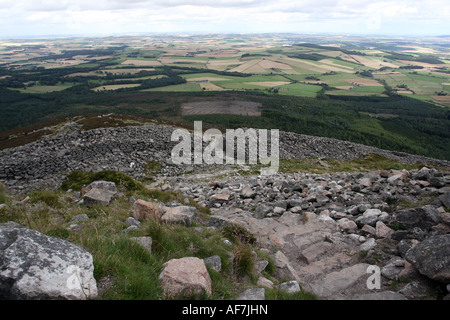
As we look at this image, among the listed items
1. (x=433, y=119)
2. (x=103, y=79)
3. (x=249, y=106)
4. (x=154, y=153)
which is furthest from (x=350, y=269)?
(x=103, y=79)

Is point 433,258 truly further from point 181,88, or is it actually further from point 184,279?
point 181,88

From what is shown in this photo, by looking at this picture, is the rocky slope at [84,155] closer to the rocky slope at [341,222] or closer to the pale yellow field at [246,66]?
the rocky slope at [341,222]

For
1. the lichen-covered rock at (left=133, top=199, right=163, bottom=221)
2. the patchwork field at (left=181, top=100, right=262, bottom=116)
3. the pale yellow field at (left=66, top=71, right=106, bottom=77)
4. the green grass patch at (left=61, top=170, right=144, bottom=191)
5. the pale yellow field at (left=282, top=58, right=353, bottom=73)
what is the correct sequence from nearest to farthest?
the lichen-covered rock at (left=133, top=199, right=163, bottom=221) < the green grass patch at (left=61, top=170, right=144, bottom=191) < the patchwork field at (left=181, top=100, right=262, bottom=116) < the pale yellow field at (left=66, top=71, right=106, bottom=77) < the pale yellow field at (left=282, top=58, right=353, bottom=73)

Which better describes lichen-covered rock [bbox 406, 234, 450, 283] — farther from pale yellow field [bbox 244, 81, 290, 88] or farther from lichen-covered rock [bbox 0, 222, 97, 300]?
pale yellow field [bbox 244, 81, 290, 88]

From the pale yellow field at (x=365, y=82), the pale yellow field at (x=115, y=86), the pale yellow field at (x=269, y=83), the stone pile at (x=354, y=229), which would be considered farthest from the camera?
the pale yellow field at (x=365, y=82)

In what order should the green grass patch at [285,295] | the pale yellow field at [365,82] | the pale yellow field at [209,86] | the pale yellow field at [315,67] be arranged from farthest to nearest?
the pale yellow field at [315,67] → the pale yellow field at [365,82] → the pale yellow field at [209,86] → the green grass patch at [285,295]

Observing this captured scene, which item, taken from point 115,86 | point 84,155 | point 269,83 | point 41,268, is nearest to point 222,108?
point 269,83

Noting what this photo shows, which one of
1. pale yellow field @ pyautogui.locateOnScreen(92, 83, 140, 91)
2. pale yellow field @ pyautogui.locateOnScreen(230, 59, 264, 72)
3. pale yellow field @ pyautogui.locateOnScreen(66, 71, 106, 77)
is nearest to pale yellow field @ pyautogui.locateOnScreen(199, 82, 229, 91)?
pale yellow field @ pyautogui.locateOnScreen(92, 83, 140, 91)

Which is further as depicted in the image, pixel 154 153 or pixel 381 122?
pixel 381 122

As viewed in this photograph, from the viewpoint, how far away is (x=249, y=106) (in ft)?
299

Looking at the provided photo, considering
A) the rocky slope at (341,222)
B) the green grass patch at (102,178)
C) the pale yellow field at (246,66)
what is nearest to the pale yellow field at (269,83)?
the pale yellow field at (246,66)
